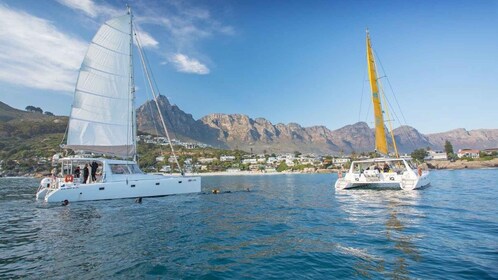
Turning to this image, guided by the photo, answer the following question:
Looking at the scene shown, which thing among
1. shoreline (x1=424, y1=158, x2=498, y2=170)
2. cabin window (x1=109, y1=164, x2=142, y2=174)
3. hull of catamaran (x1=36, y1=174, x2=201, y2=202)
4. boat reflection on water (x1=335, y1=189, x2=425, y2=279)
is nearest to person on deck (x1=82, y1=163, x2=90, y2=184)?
hull of catamaran (x1=36, y1=174, x2=201, y2=202)

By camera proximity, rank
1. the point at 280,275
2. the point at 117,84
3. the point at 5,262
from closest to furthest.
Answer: the point at 280,275 → the point at 5,262 → the point at 117,84

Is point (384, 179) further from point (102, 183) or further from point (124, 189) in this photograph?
point (102, 183)

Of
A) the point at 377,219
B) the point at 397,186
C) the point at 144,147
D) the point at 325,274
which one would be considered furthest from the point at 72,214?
the point at 144,147

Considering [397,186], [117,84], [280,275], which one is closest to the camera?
[280,275]

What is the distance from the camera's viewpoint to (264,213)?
20.3m

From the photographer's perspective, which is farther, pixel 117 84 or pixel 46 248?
pixel 117 84

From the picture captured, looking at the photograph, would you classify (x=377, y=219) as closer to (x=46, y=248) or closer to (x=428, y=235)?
(x=428, y=235)

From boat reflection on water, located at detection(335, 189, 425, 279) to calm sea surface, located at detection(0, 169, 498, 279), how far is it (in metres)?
0.04

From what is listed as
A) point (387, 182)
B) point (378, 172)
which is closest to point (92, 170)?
point (378, 172)

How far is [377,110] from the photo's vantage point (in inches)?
1511

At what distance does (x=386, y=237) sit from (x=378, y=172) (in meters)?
22.8

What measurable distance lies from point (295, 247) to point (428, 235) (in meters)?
6.22

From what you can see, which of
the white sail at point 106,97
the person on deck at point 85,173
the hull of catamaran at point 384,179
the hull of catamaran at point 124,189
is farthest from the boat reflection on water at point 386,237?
the white sail at point 106,97

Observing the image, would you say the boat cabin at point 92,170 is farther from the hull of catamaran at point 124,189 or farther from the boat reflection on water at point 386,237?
the boat reflection on water at point 386,237
